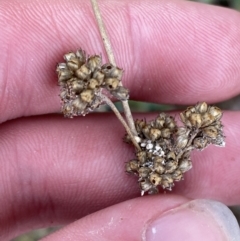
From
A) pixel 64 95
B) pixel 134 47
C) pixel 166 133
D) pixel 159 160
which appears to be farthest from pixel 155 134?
pixel 134 47

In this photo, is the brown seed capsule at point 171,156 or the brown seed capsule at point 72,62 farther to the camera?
the brown seed capsule at point 171,156

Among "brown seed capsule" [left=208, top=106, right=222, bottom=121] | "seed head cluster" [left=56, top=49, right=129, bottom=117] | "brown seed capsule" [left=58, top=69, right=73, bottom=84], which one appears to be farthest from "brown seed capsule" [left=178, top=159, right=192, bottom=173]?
"brown seed capsule" [left=58, top=69, right=73, bottom=84]

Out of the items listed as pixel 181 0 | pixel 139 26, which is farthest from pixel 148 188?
pixel 181 0

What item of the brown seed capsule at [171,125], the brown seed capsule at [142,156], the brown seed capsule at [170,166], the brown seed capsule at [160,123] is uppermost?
the brown seed capsule at [160,123]

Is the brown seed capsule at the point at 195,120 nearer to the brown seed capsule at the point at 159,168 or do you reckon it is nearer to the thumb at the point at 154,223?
the brown seed capsule at the point at 159,168

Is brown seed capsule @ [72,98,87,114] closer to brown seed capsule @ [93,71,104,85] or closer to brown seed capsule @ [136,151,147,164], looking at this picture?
brown seed capsule @ [93,71,104,85]

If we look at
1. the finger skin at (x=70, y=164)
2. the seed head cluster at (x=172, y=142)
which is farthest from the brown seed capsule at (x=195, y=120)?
the finger skin at (x=70, y=164)

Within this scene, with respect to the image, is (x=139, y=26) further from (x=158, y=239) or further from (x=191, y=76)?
(x=158, y=239)
